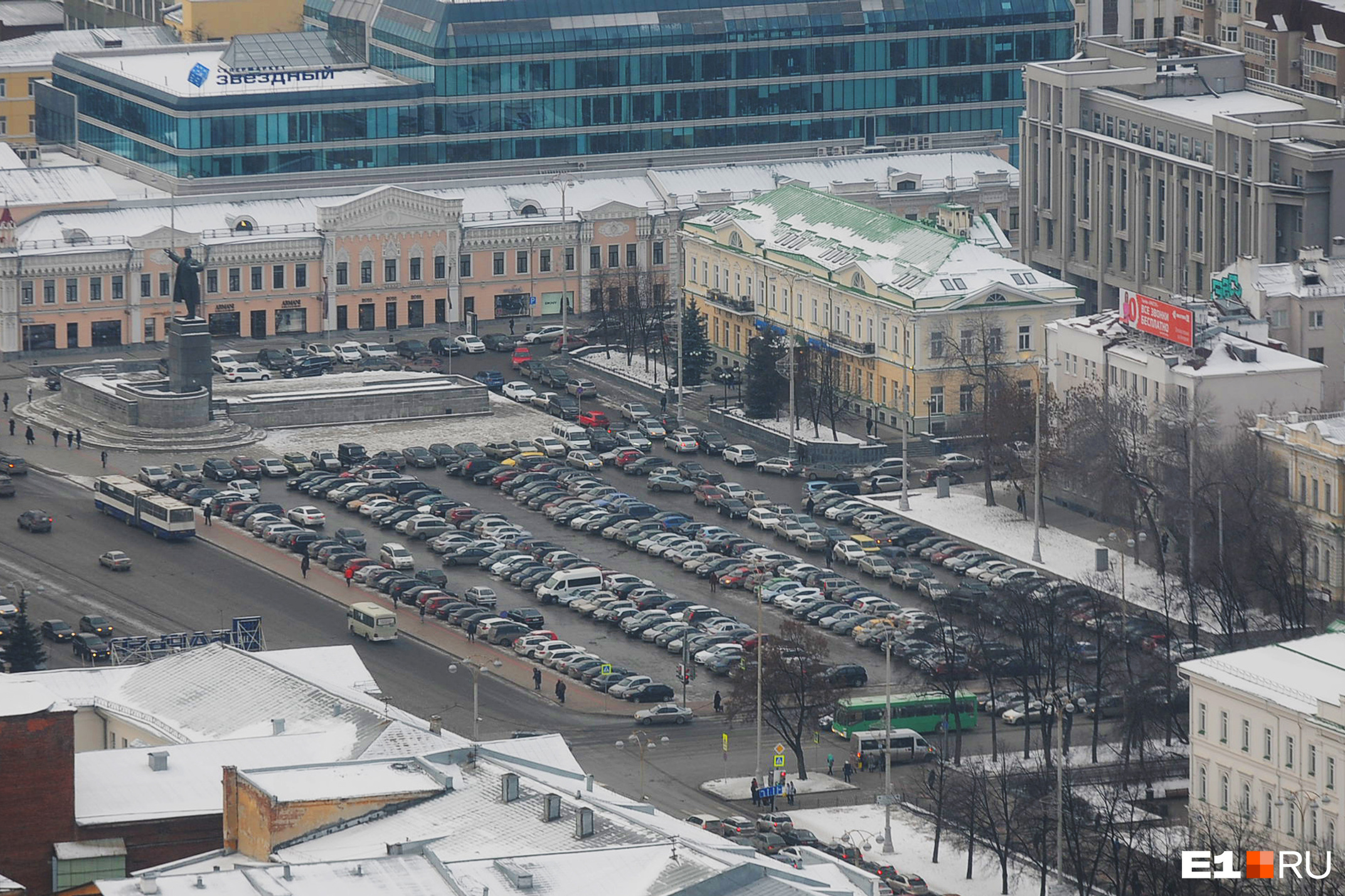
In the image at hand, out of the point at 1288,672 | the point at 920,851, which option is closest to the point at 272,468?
the point at 920,851

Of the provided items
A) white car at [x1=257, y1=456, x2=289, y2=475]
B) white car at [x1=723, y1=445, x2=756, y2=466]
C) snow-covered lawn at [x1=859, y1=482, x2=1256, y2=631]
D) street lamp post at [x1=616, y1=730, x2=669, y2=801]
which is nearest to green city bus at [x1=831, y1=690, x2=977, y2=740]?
street lamp post at [x1=616, y1=730, x2=669, y2=801]

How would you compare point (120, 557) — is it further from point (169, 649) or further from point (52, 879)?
point (52, 879)

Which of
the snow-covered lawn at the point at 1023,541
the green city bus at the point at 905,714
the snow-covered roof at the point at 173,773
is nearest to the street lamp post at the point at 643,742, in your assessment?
the green city bus at the point at 905,714

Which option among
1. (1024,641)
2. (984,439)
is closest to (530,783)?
(1024,641)

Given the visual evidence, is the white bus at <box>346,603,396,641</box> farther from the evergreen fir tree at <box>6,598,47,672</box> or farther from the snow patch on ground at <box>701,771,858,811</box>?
the snow patch on ground at <box>701,771,858,811</box>

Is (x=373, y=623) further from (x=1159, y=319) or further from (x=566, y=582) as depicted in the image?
(x=1159, y=319)

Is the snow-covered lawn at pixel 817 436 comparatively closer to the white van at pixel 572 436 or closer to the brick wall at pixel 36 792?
the white van at pixel 572 436
